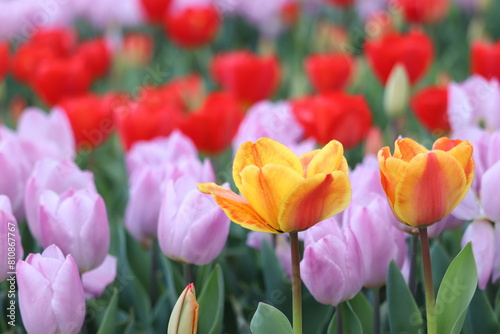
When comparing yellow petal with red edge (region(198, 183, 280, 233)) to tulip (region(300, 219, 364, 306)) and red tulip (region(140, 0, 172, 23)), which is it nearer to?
tulip (region(300, 219, 364, 306))

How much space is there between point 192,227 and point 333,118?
1.75 ft

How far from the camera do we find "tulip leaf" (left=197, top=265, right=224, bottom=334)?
3.26 feet

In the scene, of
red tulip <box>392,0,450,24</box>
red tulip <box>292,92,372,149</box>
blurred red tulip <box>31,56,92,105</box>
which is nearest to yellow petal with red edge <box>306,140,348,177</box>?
red tulip <box>292,92,372,149</box>

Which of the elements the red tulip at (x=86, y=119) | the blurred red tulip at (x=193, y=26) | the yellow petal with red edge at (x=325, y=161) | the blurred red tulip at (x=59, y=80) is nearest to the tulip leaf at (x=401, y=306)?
the yellow petal with red edge at (x=325, y=161)

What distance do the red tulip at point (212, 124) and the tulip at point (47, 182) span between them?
41 centimetres

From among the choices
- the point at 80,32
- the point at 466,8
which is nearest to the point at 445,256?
the point at 466,8

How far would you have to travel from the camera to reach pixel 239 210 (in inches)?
31.0

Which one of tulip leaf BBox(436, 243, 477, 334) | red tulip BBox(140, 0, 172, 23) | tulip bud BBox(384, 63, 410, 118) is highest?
red tulip BBox(140, 0, 172, 23)

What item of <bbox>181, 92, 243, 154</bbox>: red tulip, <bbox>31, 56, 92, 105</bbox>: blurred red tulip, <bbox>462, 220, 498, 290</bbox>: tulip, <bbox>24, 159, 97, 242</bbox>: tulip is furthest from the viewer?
<bbox>31, 56, 92, 105</bbox>: blurred red tulip

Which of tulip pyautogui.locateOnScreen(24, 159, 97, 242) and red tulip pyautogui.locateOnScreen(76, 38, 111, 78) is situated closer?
tulip pyautogui.locateOnScreen(24, 159, 97, 242)

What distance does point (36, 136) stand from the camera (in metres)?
1.50

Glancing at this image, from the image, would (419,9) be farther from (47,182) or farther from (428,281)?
(428,281)

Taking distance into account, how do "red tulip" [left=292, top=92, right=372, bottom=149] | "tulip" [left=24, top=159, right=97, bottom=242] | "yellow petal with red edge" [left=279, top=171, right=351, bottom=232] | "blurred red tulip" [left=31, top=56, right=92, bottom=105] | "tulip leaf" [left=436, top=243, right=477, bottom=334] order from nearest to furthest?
"yellow petal with red edge" [left=279, top=171, right=351, bottom=232] < "tulip leaf" [left=436, top=243, right=477, bottom=334] < "tulip" [left=24, top=159, right=97, bottom=242] < "red tulip" [left=292, top=92, right=372, bottom=149] < "blurred red tulip" [left=31, top=56, right=92, bottom=105]

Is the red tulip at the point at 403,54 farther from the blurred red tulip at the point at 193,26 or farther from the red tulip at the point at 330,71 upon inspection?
the blurred red tulip at the point at 193,26
